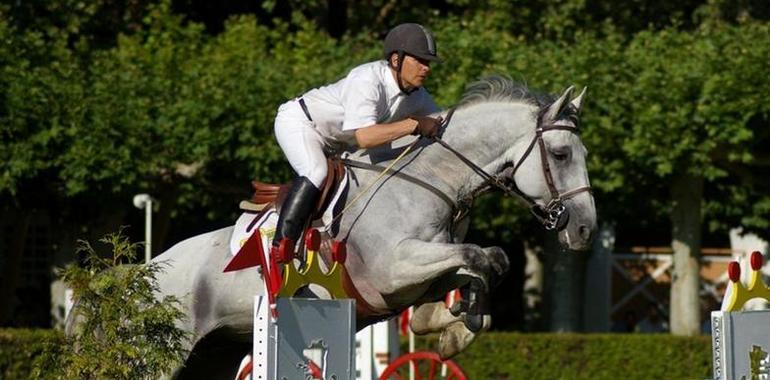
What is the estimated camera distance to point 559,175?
878cm

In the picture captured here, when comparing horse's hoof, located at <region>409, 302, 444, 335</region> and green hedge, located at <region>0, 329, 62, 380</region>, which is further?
green hedge, located at <region>0, 329, 62, 380</region>

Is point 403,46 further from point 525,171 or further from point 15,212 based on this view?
point 15,212

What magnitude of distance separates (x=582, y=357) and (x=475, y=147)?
8893 millimetres

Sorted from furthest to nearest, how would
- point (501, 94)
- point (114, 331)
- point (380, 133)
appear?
point (501, 94)
point (380, 133)
point (114, 331)

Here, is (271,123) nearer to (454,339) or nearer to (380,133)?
(380,133)

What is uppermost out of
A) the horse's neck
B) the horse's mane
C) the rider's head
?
the rider's head

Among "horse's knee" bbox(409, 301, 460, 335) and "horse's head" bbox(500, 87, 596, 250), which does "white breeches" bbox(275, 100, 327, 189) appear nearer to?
"horse's knee" bbox(409, 301, 460, 335)

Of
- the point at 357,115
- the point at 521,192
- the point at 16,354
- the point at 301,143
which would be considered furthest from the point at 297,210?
the point at 16,354

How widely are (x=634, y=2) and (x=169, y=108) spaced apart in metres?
10.7

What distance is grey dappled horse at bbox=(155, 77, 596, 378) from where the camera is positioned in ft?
28.0

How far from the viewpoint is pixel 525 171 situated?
8.85 meters

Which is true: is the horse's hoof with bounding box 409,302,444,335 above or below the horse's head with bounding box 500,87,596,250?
below

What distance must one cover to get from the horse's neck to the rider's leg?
0.56m

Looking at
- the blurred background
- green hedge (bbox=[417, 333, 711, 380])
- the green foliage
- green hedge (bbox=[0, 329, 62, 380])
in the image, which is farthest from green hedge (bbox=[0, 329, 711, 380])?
the green foliage
